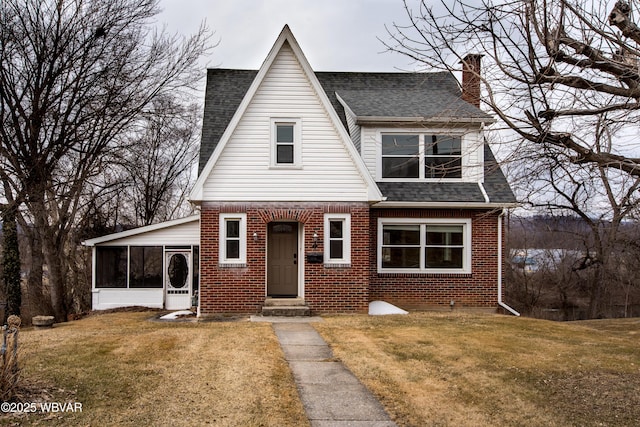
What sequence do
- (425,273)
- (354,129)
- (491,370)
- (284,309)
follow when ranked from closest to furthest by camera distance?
(491,370) < (284,309) < (425,273) < (354,129)

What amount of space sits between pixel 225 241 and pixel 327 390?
8.13m

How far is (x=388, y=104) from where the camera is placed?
18016 mm

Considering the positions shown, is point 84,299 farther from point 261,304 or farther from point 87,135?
point 261,304

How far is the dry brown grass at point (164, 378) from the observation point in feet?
21.1

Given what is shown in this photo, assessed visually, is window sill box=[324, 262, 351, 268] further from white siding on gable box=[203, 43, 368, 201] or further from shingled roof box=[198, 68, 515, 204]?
shingled roof box=[198, 68, 515, 204]

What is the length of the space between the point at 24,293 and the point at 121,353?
16879 millimetres

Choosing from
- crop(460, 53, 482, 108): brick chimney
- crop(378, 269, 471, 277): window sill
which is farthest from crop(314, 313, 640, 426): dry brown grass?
crop(460, 53, 482, 108): brick chimney

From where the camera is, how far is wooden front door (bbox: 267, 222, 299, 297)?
1636cm

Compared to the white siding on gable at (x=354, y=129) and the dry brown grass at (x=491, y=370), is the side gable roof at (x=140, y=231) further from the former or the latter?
the dry brown grass at (x=491, y=370)

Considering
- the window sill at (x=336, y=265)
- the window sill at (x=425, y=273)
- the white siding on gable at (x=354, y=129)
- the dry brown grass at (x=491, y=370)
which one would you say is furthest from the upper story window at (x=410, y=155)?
the dry brown grass at (x=491, y=370)

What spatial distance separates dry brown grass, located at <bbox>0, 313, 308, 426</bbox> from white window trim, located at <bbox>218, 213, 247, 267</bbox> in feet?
8.82

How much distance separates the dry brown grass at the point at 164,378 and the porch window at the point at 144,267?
641cm

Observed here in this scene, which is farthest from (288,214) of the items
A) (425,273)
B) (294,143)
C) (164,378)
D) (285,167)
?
(164,378)

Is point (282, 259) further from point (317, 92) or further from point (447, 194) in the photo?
point (447, 194)
